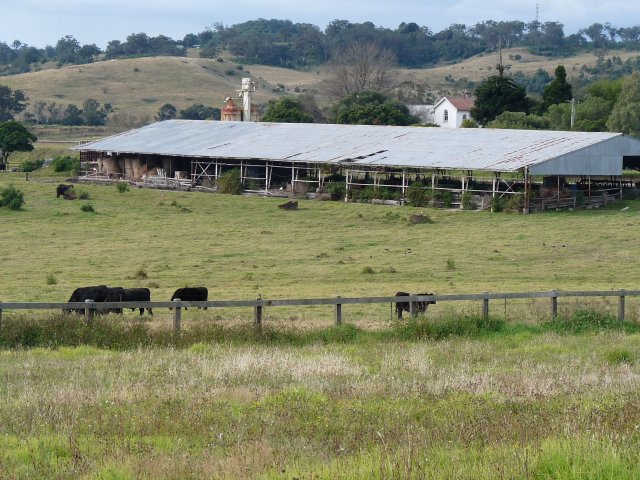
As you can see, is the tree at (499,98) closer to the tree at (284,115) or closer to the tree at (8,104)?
the tree at (284,115)

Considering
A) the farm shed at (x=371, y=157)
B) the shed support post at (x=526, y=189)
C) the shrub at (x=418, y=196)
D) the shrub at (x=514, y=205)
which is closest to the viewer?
the shed support post at (x=526, y=189)

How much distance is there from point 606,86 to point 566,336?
76641mm

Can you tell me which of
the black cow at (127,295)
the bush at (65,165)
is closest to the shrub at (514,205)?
the black cow at (127,295)

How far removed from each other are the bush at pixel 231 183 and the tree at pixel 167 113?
66334 mm

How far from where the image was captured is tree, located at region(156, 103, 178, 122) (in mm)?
121438

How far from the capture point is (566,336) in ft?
55.2

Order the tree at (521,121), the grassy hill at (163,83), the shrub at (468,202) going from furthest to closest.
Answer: the grassy hill at (163,83) < the tree at (521,121) < the shrub at (468,202)

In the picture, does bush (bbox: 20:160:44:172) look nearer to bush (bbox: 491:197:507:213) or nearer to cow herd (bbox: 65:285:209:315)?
bush (bbox: 491:197:507:213)

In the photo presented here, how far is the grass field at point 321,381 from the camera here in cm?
793

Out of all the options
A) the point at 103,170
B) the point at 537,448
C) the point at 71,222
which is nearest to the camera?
the point at 537,448

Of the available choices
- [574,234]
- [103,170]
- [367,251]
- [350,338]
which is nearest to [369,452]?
[350,338]

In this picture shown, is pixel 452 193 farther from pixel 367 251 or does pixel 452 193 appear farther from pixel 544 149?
pixel 367 251

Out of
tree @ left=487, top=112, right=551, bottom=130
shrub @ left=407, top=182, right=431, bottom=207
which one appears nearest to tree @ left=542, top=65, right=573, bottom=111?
tree @ left=487, top=112, right=551, bottom=130

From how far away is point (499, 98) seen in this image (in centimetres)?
8138
